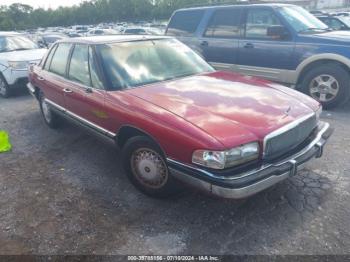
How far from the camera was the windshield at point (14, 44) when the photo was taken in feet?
28.7

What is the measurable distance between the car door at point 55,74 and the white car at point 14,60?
281cm

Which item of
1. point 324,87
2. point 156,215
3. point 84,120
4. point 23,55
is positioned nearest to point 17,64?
point 23,55

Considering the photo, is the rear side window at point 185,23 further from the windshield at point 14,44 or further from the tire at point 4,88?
the tire at point 4,88

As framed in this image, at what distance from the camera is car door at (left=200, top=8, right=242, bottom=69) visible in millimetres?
6820

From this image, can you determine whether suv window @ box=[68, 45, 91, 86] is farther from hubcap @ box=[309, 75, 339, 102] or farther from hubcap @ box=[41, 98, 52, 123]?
hubcap @ box=[309, 75, 339, 102]

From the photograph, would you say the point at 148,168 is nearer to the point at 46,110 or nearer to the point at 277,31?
the point at 46,110

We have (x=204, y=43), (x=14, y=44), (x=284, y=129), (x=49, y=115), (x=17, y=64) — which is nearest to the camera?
(x=284, y=129)

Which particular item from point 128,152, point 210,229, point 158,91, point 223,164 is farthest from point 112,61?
point 210,229

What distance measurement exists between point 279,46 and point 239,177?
14.2 ft

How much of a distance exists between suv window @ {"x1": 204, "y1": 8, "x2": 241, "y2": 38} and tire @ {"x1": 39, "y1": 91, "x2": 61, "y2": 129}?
3.77 m

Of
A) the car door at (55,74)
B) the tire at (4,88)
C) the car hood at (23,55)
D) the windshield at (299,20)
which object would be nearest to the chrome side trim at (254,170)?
the car door at (55,74)

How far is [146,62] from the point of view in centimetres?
399

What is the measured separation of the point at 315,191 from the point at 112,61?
2702 millimetres

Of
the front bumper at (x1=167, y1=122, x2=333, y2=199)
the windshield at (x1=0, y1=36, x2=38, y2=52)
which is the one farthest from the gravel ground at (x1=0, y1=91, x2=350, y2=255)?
the windshield at (x1=0, y1=36, x2=38, y2=52)
